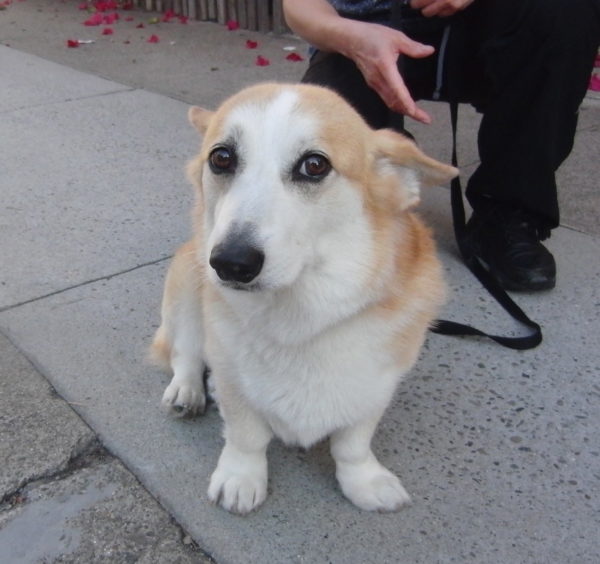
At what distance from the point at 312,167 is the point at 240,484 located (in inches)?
34.7

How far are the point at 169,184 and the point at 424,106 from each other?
214 cm

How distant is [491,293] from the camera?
9.79ft

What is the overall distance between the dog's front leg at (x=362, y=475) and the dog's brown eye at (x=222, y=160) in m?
0.77

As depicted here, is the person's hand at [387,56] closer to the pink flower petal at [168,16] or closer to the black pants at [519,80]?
the black pants at [519,80]

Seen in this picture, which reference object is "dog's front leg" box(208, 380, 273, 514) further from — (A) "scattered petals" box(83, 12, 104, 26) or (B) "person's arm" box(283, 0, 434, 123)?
(A) "scattered petals" box(83, 12, 104, 26)

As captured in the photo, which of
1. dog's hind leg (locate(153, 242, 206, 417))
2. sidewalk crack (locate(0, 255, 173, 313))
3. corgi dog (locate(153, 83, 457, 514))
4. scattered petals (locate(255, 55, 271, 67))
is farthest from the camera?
scattered petals (locate(255, 55, 271, 67))

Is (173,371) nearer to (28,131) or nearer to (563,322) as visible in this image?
(563,322)

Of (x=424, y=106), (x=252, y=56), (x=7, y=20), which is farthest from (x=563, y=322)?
(x=7, y=20)

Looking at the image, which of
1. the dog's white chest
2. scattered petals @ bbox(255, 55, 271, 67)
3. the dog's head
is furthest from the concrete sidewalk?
scattered petals @ bbox(255, 55, 271, 67)

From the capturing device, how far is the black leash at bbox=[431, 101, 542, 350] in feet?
8.55

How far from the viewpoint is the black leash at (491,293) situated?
2605mm

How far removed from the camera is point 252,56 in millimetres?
6641

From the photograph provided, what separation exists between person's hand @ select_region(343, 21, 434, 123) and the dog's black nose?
0.98m

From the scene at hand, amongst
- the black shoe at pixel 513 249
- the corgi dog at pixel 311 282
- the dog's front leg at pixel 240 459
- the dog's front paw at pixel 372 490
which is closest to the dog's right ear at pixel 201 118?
the corgi dog at pixel 311 282
